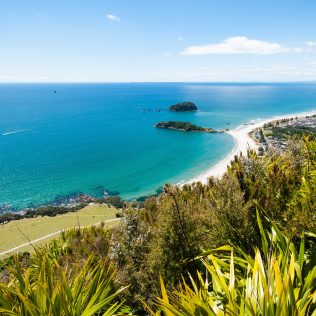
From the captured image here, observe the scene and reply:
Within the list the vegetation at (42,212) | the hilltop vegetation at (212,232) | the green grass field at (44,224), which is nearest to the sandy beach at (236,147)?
the green grass field at (44,224)

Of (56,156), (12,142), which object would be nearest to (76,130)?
(12,142)

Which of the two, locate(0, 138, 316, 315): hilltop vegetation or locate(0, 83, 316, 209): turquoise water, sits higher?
locate(0, 138, 316, 315): hilltop vegetation

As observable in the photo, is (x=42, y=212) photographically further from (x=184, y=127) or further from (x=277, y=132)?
(x=277, y=132)

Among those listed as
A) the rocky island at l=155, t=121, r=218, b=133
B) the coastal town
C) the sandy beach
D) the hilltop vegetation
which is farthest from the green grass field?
the rocky island at l=155, t=121, r=218, b=133

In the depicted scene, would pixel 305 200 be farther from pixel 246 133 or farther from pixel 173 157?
pixel 246 133

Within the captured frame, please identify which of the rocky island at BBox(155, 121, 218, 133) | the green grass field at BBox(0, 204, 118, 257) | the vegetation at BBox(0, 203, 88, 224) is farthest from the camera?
the rocky island at BBox(155, 121, 218, 133)

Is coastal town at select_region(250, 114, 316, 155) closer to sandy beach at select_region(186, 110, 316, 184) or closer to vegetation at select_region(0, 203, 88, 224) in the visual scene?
sandy beach at select_region(186, 110, 316, 184)

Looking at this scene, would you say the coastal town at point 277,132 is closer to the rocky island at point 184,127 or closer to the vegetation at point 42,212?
the rocky island at point 184,127

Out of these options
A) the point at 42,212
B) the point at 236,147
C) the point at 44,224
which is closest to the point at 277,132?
the point at 236,147
